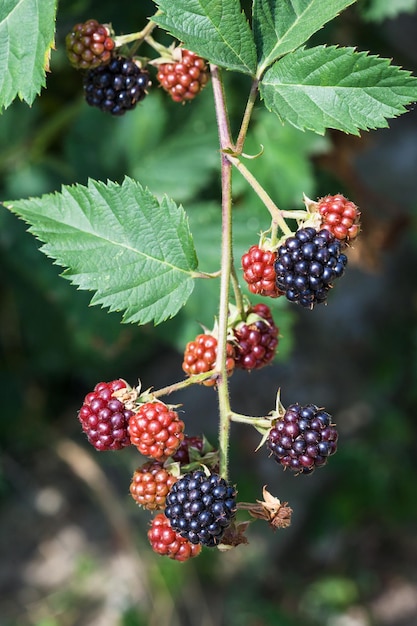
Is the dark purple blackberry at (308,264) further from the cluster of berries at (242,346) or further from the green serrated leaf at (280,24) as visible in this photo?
the green serrated leaf at (280,24)

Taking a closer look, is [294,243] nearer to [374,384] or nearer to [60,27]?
[60,27]

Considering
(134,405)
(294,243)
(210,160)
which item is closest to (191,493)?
(134,405)

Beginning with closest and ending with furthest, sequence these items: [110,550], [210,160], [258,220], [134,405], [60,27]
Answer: [134,405] → [258,220] → [60,27] → [210,160] → [110,550]

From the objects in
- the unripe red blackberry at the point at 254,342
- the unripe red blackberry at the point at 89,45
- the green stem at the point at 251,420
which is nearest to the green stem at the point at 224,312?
the green stem at the point at 251,420

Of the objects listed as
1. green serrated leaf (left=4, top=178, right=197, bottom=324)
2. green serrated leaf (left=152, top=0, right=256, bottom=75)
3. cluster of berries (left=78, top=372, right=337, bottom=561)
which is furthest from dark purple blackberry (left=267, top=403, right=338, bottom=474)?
green serrated leaf (left=152, top=0, right=256, bottom=75)

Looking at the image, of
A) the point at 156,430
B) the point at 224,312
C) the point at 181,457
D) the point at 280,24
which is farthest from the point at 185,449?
the point at 280,24

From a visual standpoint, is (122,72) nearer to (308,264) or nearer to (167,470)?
(308,264)
